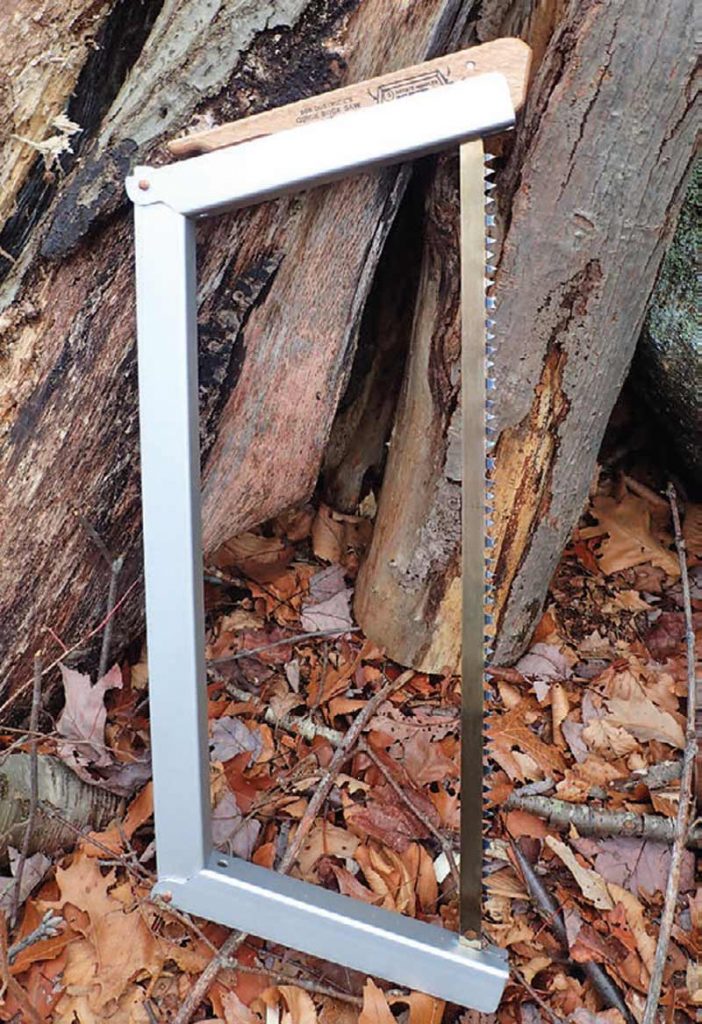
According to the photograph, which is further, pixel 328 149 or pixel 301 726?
pixel 301 726

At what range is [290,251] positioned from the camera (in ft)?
5.34

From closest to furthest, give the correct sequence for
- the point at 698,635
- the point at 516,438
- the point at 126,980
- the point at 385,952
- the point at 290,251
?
the point at 385,952 → the point at 126,980 → the point at 290,251 → the point at 516,438 → the point at 698,635

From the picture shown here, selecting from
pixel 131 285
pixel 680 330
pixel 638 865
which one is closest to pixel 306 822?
pixel 638 865

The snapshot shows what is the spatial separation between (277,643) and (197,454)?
0.74 metres

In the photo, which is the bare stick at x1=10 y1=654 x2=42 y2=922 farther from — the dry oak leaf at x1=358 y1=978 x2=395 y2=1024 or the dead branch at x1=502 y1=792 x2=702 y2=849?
the dead branch at x1=502 y1=792 x2=702 y2=849

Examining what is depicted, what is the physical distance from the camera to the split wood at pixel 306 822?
4.67ft

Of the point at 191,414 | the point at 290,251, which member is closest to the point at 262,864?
the point at 191,414

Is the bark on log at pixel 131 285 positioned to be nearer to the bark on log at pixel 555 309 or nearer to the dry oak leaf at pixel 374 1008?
the bark on log at pixel 555 309

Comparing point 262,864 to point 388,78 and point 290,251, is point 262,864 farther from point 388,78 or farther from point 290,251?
point 388,78

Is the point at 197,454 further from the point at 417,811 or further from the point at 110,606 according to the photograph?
the point at 417,811

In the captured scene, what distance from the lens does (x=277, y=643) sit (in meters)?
2.03

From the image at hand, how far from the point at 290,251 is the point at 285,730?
1119 millimetres

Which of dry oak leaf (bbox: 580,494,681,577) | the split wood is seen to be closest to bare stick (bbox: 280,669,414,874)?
the split wood

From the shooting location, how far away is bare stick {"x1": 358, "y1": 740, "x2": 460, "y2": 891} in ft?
5.27
